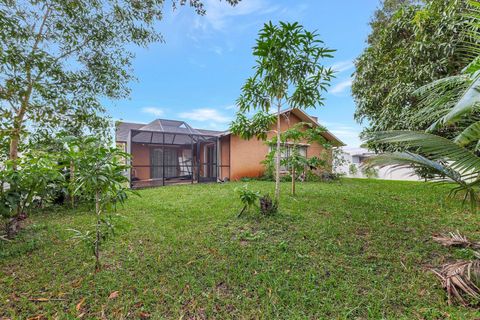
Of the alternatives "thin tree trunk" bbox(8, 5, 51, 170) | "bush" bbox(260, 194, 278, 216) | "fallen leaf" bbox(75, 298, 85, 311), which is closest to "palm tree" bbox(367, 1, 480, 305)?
"bush" bbox(260, 194, 278, 216)

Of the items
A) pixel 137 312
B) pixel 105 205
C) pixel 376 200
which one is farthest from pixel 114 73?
pixel 376 200

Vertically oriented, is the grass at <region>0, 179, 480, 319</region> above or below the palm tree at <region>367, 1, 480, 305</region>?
below

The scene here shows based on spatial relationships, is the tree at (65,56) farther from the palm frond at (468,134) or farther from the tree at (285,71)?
the palm frond at (468,134)

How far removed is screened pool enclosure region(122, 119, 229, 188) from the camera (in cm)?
1115

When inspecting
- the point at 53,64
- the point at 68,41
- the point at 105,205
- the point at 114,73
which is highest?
the point at 68,41

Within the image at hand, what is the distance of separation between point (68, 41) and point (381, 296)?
18.7 ft

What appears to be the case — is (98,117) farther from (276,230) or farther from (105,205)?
(276,230)

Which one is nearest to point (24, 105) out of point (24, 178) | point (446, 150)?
point (24, 178)

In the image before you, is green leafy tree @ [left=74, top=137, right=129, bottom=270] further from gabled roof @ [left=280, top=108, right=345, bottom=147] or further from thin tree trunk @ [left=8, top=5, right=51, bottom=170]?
gabled roof @ [left=280, top=108, right=345, bottom=147]

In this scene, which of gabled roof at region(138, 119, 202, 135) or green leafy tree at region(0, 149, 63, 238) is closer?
green leafy tree at region(0, 149, 63, 238)

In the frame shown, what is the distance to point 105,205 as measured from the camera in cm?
234

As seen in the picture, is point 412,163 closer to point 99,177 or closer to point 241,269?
point 241,269

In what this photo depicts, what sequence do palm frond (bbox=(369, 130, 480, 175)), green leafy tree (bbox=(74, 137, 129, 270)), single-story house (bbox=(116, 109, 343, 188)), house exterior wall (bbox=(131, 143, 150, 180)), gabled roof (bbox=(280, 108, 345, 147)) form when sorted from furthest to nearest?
gabled roof (bbox=(280, 108, 345, 147)), house exterior wall (bbox=(131, 143, 150, 180)), single-story house (bbox=(116, 109, 343, 188)), green leafy tree (bbox=(74, 137, 129, 270)), palm frond (bbox=(369, 130, 480, 175))

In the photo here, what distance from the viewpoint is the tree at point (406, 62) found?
17.0ft
